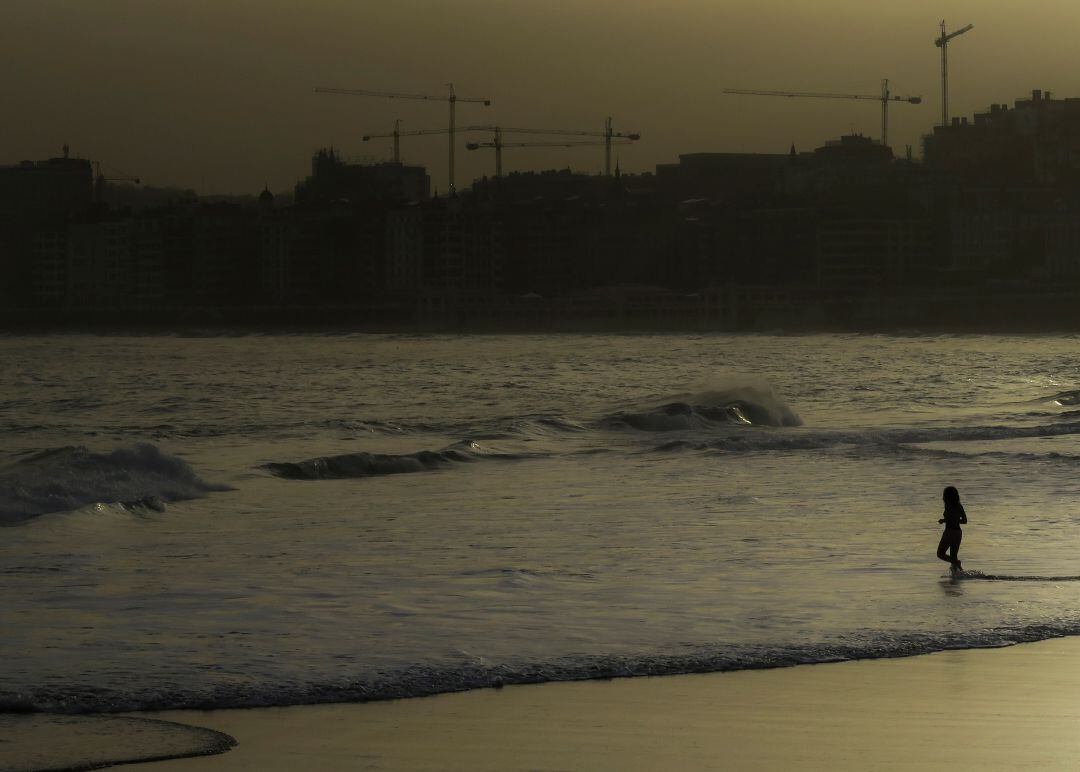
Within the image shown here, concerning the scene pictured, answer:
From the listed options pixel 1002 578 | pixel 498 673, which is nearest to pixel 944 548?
pixel 1002 578

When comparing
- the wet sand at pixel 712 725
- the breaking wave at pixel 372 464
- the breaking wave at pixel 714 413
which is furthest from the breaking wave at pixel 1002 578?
the breaking wave at pixel 714 413

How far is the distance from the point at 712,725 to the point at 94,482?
1266cm

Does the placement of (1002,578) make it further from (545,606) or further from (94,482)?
(94,482)

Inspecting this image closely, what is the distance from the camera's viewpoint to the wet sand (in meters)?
6.73

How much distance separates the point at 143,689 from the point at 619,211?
189 meters

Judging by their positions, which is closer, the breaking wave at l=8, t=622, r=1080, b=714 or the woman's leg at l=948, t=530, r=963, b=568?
the breaking wave at l=8, t=622, r=1080, b=714

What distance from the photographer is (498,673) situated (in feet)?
27.1

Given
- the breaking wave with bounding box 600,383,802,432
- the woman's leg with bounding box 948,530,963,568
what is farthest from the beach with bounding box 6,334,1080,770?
the breaking wave with bounding box 600,383,802,432

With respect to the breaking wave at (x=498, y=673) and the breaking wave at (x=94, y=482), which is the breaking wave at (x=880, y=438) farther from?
the breaking wave at (x=498, y=673)

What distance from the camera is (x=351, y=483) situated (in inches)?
805

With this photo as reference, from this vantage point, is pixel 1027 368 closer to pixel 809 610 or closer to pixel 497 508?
pixel 497 508

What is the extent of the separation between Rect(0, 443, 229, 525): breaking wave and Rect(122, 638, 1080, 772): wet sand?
8627mm

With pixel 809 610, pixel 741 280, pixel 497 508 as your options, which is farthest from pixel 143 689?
pixel 741 280

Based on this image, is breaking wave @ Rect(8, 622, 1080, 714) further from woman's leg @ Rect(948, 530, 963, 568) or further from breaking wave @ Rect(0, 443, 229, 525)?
breaking wave @ Rect(0, 443, 229, 525)
